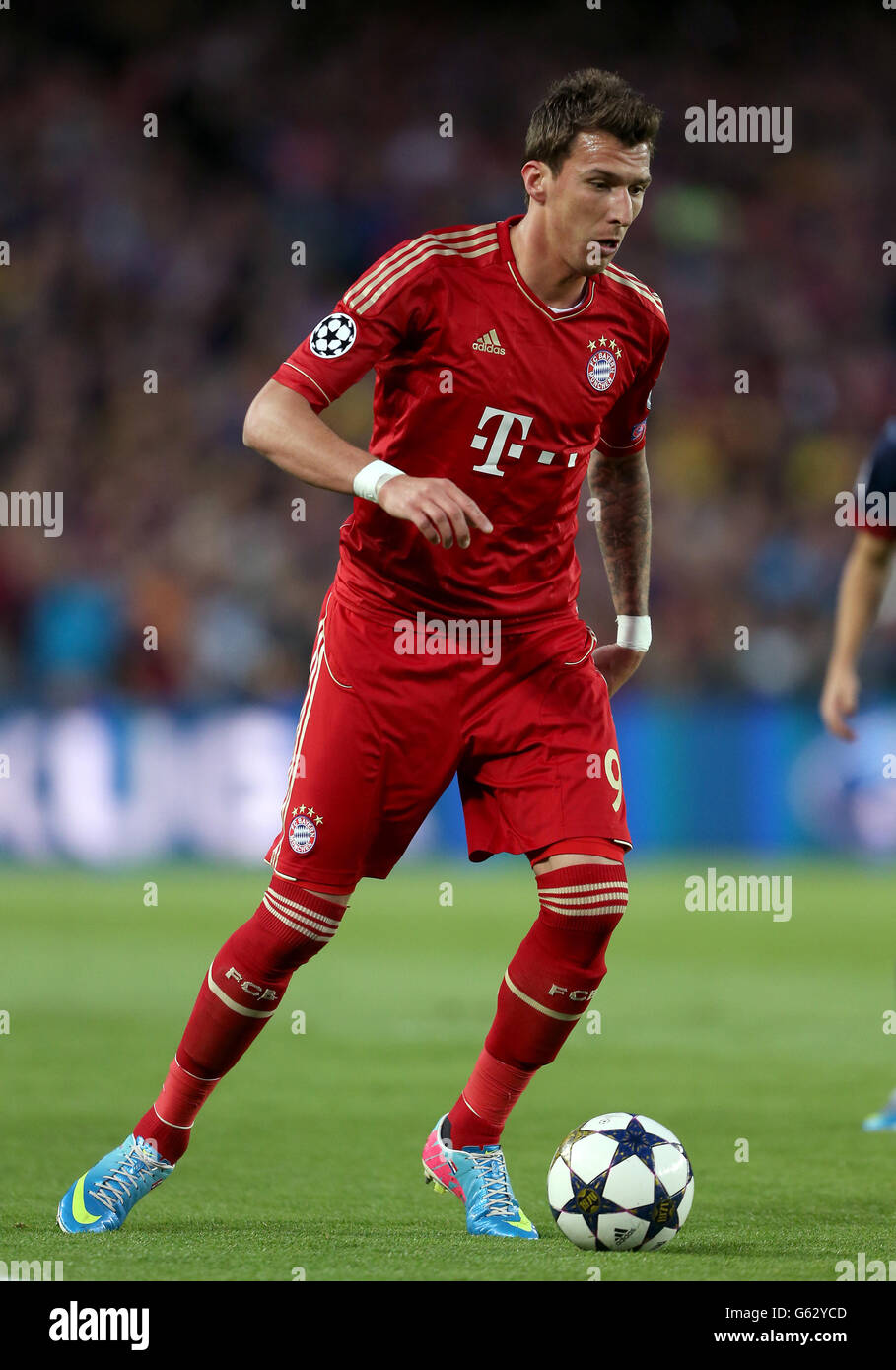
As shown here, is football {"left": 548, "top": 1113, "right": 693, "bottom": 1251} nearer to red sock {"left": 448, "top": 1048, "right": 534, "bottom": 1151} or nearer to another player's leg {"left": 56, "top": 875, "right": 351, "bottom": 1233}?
red sock {"left": 448, "top": 1048, "right": 534, "bottom": 1151}

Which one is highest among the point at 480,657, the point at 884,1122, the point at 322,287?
the point at 322,287

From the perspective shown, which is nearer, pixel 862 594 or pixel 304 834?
pixel 304 834

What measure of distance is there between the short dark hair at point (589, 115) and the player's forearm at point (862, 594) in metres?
1.65

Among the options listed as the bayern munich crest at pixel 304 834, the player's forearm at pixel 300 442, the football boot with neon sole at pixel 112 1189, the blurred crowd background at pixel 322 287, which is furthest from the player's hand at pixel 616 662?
the blurred crowd background at pixel 322 287

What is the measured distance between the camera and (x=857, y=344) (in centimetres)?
1844

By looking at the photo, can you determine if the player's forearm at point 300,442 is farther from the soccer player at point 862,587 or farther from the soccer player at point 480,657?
the soccer player at point 862,587

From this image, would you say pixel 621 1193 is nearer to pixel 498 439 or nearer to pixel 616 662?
pixel 616 662

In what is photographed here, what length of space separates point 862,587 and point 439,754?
178cm

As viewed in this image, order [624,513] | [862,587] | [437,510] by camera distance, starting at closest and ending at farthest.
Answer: [437,510] → [624,513] → [862,587]

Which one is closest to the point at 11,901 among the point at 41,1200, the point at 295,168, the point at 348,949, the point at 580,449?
the point at 348,949

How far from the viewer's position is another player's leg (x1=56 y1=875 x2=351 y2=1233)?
4.32m

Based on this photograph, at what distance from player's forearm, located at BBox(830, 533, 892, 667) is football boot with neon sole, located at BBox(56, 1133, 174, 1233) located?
8.15ft

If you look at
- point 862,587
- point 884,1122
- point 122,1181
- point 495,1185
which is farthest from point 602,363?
point 884,1122

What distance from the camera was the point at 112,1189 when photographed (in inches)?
170
